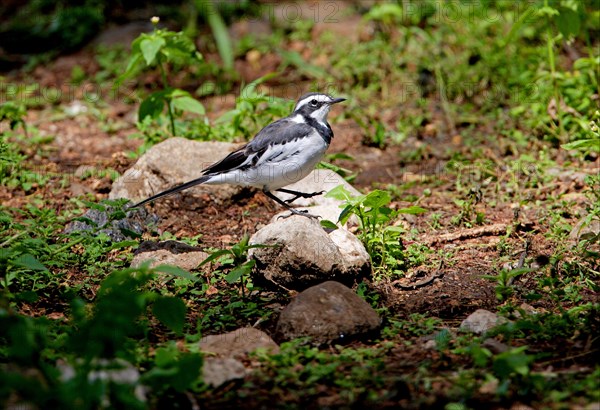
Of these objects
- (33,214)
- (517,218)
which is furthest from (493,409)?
(33,214)

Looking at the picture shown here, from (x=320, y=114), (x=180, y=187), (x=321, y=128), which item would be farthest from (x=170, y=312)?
(x=320, y=114)

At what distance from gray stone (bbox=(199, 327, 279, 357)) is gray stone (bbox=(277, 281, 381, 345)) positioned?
0.50 ft

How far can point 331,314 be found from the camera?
484 cm

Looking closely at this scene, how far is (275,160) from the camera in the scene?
6.65m

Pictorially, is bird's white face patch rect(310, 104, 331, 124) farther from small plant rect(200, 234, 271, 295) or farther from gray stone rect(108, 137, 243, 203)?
small plant rect(200, 234, 271, 295)

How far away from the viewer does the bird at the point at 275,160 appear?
660 cm

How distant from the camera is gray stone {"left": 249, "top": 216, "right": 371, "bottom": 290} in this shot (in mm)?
5562

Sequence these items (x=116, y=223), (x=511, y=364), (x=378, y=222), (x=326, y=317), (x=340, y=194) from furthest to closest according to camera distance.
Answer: (x=116, y=223)
(x=378, y=222)
(x=340, y=194)
(x=326, y=317)
(x=511, y=364)

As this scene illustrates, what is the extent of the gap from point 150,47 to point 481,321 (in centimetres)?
426

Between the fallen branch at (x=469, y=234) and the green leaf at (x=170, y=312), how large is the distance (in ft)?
9.30

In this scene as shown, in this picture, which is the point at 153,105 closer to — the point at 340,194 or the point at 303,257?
the point at 340,194

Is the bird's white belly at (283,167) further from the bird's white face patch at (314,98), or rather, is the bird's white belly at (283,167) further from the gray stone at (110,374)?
the gray stone at (110,374)

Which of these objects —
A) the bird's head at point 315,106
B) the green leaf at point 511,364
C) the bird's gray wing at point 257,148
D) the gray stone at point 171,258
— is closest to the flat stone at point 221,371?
the green leaf at point 511,364

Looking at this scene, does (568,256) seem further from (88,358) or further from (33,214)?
(33,214)
